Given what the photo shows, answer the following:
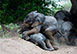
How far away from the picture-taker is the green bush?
7352mm

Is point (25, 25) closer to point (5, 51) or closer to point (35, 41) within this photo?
point (35, 41)

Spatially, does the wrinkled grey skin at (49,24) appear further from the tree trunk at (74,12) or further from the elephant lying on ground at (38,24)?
the tree trunk at (74,12)

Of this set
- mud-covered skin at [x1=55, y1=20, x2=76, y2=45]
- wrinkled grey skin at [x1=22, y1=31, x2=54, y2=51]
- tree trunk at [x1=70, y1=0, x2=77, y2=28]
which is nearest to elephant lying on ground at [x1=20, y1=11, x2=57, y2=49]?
wrinkled grey skin at [x1=22, y1=31, x2=54, y2=51]

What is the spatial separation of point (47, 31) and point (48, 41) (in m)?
0.38

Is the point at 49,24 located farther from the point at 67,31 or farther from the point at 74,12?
the point at 74,12

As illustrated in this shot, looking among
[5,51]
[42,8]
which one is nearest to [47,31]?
[5,51]

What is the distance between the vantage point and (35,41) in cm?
522

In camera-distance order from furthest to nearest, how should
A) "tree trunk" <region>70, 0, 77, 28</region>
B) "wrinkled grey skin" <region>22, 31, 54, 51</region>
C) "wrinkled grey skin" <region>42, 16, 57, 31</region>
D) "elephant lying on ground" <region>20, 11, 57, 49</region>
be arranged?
"tree trunk" <region>70, 0, 77, 28</region> → "wrinkled grey skin" <region>42, 16, 57, 31</region> → "elephant lying on ground" <region>20, 11, 57, 49</region> → "wrinkled grey skin" <region>22, 31, 54, 51</region>

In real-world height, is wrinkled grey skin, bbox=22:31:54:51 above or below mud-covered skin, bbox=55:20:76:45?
below

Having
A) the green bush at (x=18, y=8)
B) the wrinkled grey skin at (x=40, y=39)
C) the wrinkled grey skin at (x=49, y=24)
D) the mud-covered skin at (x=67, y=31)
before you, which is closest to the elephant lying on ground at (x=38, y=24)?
the wrinkled grey skin at (x=49, y=24)

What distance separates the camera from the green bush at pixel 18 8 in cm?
735

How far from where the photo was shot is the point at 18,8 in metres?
7.70

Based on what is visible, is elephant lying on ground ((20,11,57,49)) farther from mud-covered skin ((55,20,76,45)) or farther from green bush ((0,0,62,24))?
green bush ((0,0,62,24))

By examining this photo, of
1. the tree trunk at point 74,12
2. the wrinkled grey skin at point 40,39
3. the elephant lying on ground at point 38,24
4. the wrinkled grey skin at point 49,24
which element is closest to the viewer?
the wrinkled grey skin at point 40,39
